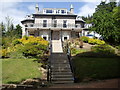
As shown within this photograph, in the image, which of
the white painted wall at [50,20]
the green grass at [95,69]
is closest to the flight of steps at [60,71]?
the green grass at [95,69]

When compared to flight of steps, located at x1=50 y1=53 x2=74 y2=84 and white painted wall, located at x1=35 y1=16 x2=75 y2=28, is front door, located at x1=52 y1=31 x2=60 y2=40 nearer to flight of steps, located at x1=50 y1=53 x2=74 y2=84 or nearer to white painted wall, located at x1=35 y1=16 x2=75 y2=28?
white painted wall, located at x1=35 y1=16 x2=75 y2=28

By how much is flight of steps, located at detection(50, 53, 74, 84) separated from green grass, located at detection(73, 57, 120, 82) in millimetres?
828

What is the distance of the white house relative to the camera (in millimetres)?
35156

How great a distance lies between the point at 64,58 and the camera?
18.8 meters

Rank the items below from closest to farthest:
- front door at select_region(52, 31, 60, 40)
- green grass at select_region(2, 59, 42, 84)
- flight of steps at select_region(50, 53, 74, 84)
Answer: green grass at select_region(2, 59, 42, 84) < flight of steps at select_region(50, 53, 74, 84) < front door at select_region(52, 31, 60, 40)

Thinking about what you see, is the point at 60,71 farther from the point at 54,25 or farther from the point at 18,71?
the point at 54,25

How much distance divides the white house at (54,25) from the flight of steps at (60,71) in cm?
1690

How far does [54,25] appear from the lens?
35.9 m

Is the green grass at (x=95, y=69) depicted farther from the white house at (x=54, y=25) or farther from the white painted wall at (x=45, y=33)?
the white painted wall at (x=45, y=33)

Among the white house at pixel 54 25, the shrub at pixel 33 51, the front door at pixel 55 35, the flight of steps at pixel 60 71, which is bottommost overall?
the flight of steps at pixel 60 71

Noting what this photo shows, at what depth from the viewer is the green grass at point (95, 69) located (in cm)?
1482

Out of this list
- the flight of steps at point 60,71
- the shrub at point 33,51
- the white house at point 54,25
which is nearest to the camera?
the flight of steps at point 60,71

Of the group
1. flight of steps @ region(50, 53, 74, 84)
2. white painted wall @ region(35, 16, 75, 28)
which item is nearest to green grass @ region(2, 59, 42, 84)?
flight of steps @ region(50, 53, 74, 84)

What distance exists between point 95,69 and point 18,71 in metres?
7.97
